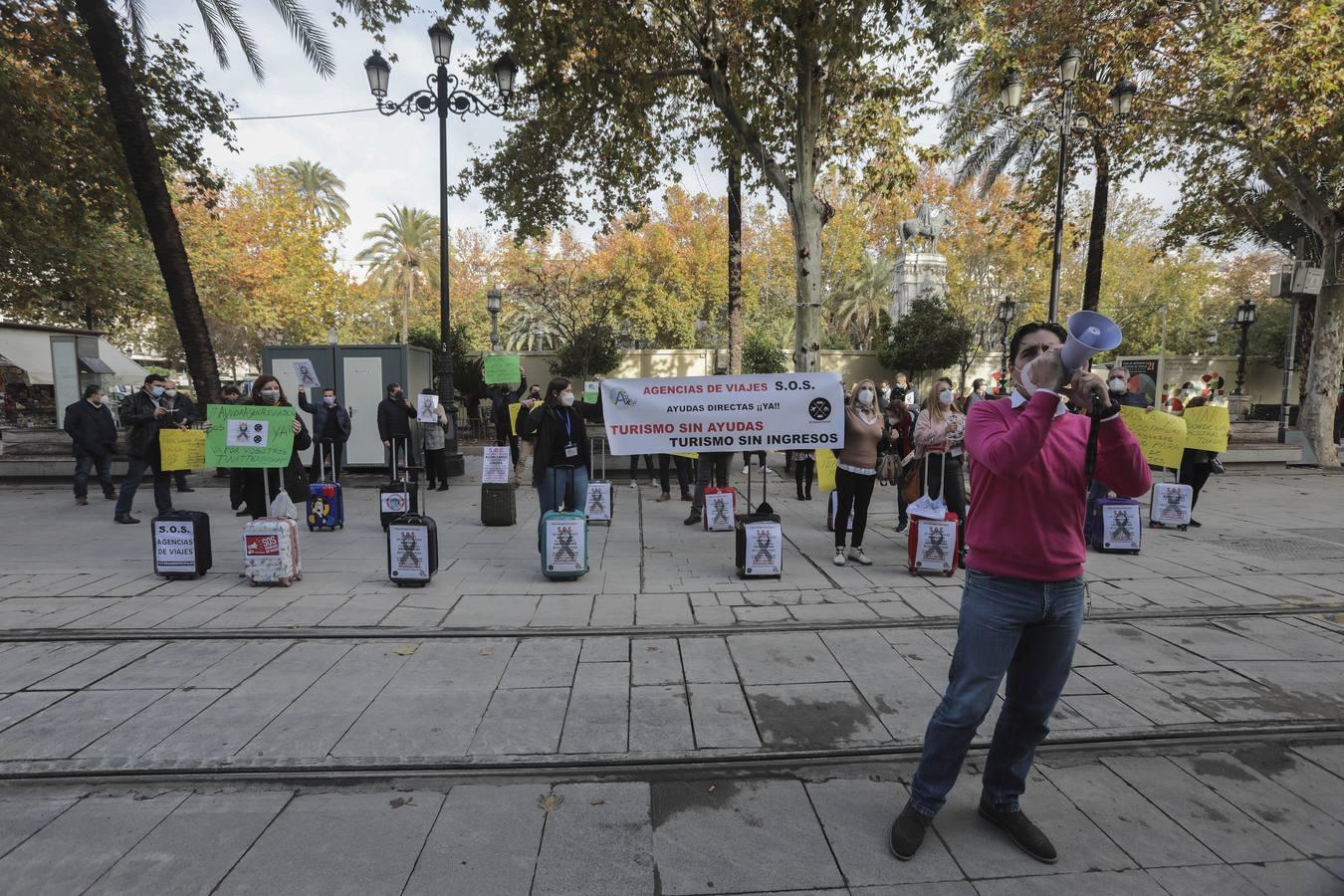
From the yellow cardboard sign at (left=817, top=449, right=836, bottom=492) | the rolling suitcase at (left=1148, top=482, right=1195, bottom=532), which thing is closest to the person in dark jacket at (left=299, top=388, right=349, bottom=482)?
the yellow cardboard sign at (left=817, top=449, right=836, bottom=492)

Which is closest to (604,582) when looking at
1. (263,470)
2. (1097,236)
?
(263,470)

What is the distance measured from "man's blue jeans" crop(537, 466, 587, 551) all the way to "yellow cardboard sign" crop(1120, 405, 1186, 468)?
249 inches

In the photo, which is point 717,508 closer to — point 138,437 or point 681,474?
point 681,474

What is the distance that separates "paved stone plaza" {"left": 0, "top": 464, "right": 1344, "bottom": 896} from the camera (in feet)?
8.21

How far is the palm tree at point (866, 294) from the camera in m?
39.0

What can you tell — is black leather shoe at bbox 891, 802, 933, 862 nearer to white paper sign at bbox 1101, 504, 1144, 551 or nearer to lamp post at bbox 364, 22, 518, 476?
white paper sign at bbox 1101, 504, 1144, 551

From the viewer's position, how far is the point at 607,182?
1488cm

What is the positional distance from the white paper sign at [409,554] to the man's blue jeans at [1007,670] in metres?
4.70

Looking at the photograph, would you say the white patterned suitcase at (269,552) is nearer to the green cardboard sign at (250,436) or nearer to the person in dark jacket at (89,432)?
the green cardboard sign at (250,436)

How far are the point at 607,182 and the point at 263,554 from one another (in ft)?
37.8

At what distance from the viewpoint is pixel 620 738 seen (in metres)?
3.37

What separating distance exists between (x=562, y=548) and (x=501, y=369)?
568 centimetres

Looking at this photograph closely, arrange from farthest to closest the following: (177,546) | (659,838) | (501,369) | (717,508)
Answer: (501,369) → (717,508) → (177,546) → (659,838)

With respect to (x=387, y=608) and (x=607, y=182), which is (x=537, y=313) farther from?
(x=387, y=608)
